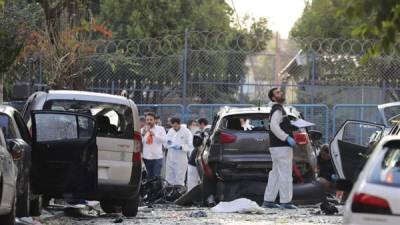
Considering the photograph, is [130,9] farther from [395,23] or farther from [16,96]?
[395,23]

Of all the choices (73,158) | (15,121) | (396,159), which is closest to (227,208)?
(73,158)

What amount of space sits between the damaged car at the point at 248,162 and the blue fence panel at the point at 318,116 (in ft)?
22.8

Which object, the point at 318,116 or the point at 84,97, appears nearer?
the point at 84,97

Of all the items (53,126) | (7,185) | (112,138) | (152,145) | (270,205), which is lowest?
(270,205)

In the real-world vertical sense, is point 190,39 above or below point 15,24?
below

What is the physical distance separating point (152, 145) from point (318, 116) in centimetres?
493

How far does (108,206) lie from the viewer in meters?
16.6

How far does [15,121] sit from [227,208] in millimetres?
4079

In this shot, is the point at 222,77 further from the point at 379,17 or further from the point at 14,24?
the point at 379,17

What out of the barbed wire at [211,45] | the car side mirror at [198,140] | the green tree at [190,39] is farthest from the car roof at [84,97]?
the green tree at [190,39]

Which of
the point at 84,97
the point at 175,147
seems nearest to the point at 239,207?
the point at 84,97

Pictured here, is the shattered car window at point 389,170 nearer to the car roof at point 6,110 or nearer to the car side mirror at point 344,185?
the car side mirror at point 344,185

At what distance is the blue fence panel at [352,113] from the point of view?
25.0m

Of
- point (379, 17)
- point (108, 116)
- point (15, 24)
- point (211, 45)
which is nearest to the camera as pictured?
point (379, 17)
